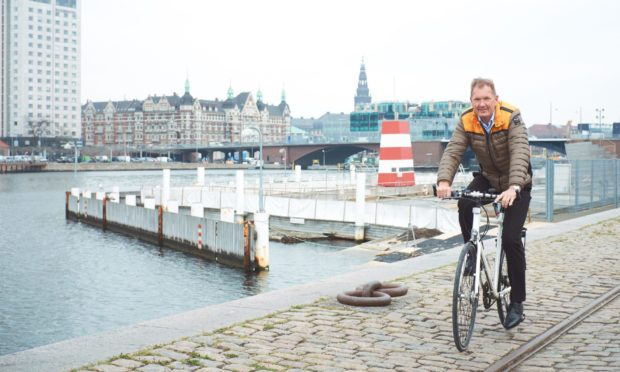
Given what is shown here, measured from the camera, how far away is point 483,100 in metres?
5.96

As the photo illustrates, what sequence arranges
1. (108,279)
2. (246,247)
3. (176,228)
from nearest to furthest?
(246,247), (108,279), (176,228)

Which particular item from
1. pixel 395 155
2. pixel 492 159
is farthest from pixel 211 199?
pixel 492 159

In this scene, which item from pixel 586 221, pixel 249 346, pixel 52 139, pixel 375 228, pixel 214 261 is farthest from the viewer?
pixel 52 139

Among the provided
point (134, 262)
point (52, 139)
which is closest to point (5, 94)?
point (52, 139)

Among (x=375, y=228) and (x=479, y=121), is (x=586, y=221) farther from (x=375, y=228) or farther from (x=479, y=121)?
(x=479, y=121)

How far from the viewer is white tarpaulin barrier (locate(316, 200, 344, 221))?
30.8 metres

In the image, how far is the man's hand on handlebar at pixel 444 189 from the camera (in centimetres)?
583

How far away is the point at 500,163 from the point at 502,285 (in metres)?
1.08

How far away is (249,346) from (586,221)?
14917 millimetres

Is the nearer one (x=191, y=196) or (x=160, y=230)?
(x=160, y=230)

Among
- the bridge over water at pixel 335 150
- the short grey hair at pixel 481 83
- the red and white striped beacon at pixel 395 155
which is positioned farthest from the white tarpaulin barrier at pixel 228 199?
the bridge over water at pixel 335 150

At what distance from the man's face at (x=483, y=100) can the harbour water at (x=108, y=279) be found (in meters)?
10.2

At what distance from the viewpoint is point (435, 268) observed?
10.7 m

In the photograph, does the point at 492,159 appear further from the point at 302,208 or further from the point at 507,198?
the point at 302,208
